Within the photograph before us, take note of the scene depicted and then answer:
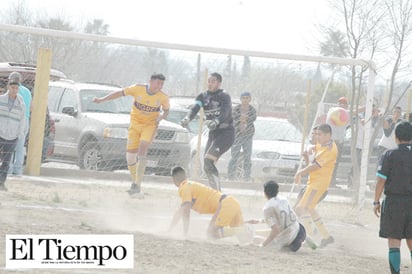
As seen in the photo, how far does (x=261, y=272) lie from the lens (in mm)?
9227

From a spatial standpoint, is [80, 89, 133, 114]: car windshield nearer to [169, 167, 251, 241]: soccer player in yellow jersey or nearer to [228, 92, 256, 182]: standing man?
[228, 92, 256, 182]: standing man

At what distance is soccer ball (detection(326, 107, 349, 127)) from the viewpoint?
15.7m

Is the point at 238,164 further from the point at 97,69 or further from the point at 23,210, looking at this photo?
the point at 23,210

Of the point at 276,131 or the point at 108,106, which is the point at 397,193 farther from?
the point at 108,106

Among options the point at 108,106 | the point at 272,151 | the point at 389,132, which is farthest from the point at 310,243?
the point at 389,132

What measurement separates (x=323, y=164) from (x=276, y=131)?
4335 mm

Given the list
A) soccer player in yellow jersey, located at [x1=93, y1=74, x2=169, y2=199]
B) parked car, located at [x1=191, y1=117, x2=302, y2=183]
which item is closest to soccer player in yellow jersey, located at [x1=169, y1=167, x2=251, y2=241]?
soccer player in yellow jersey, located at [x1=93, y1=74, x2=169, y2=199]

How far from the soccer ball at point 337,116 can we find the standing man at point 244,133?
126 centimetres

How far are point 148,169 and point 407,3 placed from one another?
6108 millimetres

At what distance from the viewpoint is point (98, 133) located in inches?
656

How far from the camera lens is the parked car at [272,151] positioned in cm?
1645

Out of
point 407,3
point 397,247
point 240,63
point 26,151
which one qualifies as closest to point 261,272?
point 397,247

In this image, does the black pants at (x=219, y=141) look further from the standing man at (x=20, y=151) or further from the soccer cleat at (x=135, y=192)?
the standing man at (x=20, y=151)

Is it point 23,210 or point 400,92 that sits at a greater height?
point 400,92
